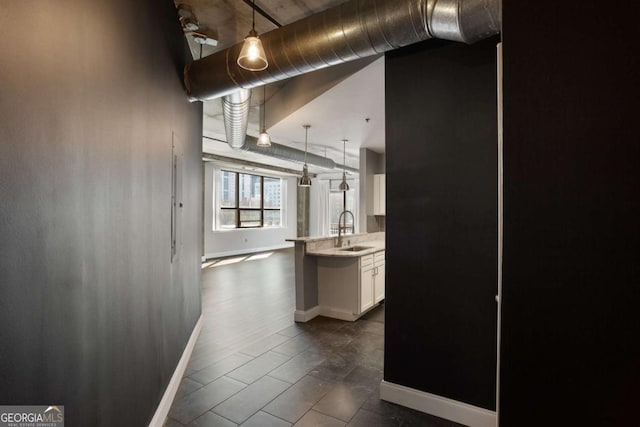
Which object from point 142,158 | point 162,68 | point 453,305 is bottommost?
point 453,305

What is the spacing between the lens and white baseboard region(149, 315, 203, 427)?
6.69 ft

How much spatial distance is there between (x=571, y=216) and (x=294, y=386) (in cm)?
230

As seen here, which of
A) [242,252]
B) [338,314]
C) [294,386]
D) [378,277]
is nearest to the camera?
[294,386]

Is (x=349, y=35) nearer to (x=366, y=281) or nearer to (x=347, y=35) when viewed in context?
(x=347, y=35)

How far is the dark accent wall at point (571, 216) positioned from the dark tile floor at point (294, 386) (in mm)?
1380

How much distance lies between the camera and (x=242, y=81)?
265cm

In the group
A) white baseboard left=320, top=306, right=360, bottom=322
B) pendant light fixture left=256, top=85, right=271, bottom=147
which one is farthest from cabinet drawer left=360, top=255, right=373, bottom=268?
pendant light fixture left=256, top=85, right=271, bottom=147

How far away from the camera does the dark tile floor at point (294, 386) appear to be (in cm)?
215

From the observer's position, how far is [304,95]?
12.4 ft

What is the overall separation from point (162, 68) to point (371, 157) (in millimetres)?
4591

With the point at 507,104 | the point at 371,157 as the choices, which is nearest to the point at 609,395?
the point at 507,104

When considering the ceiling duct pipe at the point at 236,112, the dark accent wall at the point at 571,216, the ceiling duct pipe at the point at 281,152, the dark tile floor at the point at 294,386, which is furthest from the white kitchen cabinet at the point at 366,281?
the dark accent wall at the point at 571,216

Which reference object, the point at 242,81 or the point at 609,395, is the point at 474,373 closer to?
the point at 609,395

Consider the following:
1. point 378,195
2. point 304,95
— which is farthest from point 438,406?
point 378,195
